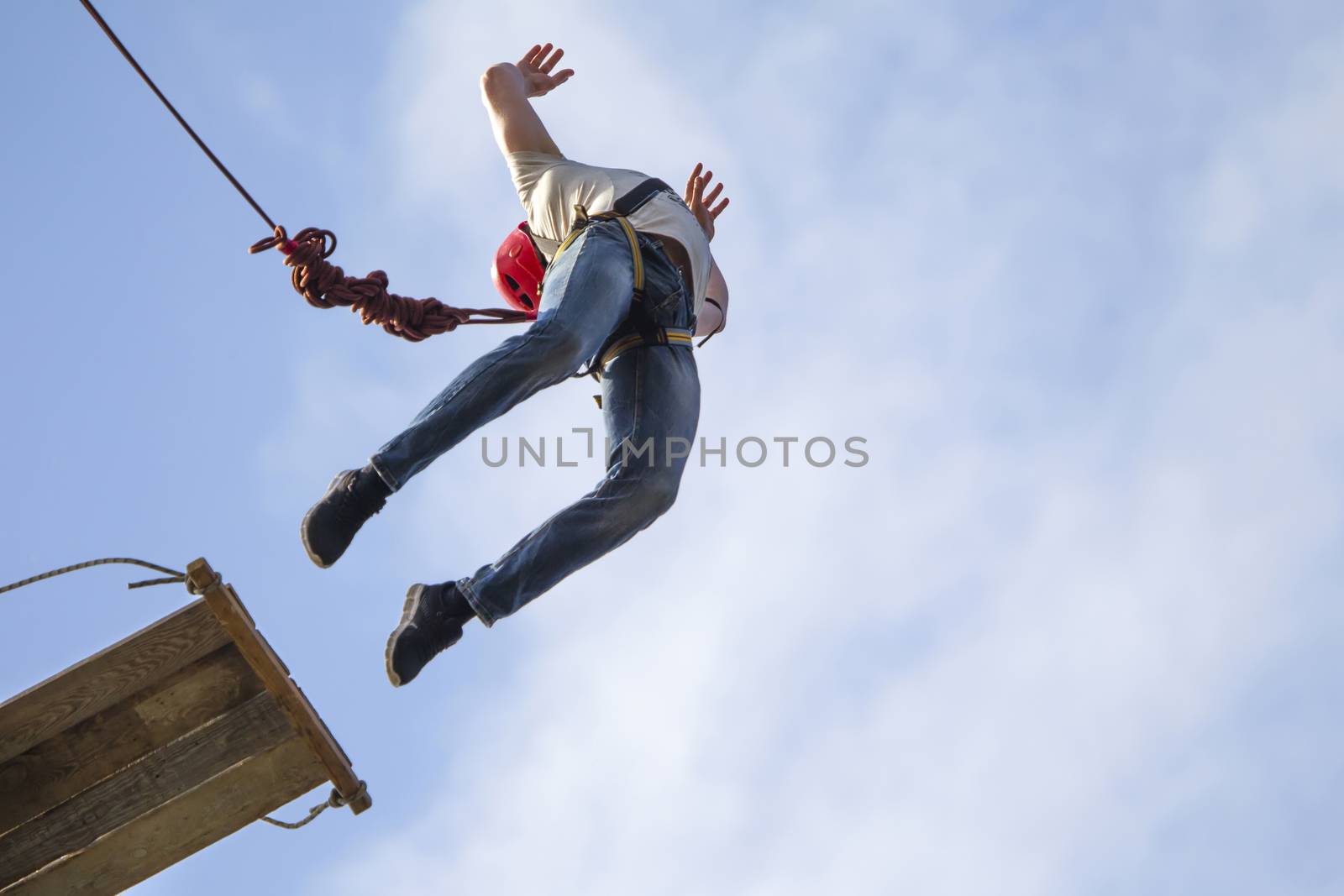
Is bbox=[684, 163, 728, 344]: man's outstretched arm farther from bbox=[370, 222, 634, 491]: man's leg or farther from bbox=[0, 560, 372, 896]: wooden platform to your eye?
bbox=[0, 560, 372, 896]: wooden platform

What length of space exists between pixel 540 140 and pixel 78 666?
2.55 m

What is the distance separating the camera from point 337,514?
411cm


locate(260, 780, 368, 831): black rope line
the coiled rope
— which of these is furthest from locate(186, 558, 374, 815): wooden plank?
the coiled rope

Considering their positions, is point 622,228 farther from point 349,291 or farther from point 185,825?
point 185,825

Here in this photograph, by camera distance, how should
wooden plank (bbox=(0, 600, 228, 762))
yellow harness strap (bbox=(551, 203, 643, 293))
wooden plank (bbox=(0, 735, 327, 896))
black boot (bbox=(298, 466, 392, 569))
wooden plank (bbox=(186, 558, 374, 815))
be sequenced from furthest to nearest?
1. yellow harness strap (bbox=(551, 203, 643, 293))
2. black boot (bbox=(298, 466, 392, 569))
3. wooden plank (bbox=(0, 735, 327, 896))
4. wooden plank (bbox=(0, 600, 228, 762))
5. wooden plank (bbox=(186, 558, 374, 815))

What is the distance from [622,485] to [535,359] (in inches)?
22.5

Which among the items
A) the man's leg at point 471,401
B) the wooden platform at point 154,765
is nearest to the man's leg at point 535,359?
the man's leg at point 471,401

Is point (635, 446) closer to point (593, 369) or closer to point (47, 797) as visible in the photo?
point (593, 369)

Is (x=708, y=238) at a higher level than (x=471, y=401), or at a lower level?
higher

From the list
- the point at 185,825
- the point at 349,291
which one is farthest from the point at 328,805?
the point at 349,291

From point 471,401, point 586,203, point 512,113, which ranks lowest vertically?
point 471,401

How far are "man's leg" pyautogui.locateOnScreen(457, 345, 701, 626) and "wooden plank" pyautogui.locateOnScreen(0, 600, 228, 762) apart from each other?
79 cm

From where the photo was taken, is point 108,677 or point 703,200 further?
point 703,200

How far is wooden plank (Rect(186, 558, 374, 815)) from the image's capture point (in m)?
3.73
